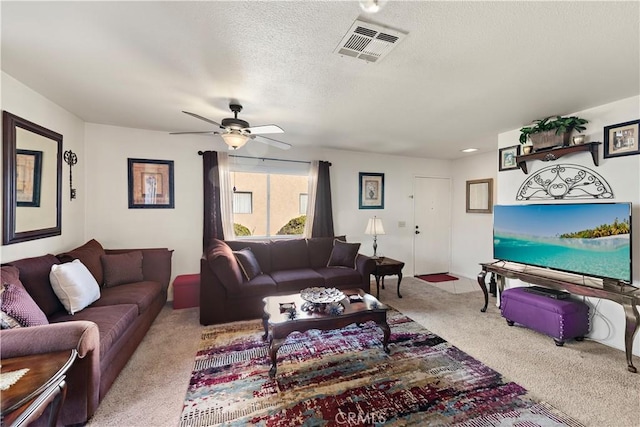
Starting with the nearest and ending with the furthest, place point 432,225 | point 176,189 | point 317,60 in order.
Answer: point 317,60, point 176,189, point 432,225

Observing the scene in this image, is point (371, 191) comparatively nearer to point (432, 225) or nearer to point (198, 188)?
point (432, 225)

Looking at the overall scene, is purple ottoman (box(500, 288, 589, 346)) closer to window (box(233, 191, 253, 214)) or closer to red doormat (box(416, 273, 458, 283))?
red doormat (box(416, 273, 458, 283))

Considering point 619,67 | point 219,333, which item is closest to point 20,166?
point 219,333

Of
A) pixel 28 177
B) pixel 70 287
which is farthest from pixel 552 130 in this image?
pixel 28 177

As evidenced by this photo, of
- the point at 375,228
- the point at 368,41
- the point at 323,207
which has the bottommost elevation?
the point at 375,228

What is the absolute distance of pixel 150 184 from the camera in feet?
12.6

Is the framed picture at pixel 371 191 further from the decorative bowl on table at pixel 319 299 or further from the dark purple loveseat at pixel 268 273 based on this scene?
the decorative bowl on table at pixel 319 299

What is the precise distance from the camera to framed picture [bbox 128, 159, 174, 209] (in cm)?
376

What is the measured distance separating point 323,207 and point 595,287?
3397 millimetres

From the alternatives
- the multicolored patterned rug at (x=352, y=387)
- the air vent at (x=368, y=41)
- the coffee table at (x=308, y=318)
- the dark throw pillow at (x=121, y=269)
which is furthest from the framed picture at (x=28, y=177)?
the air vent at (x=368, y=41)

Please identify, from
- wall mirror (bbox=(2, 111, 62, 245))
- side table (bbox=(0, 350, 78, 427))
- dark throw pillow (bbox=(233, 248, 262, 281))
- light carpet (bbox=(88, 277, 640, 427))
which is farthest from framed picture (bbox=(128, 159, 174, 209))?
side table (bbox=(0, 350, 78, 427))

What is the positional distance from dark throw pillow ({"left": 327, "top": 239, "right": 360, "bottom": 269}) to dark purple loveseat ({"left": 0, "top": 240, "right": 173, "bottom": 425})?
234 centimetres

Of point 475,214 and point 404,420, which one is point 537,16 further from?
point 475,214

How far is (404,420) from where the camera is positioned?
1.72 m
